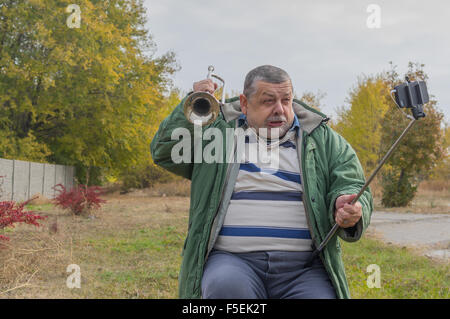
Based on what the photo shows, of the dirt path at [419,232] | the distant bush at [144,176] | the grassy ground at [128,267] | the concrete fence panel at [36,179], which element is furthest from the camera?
the distant bush at [144,176]

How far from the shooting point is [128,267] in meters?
6.23

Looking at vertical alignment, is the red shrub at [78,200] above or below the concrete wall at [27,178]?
below

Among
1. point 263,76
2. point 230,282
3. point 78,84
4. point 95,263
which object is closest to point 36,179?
point 78,84

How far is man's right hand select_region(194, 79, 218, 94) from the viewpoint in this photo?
9.08 feet

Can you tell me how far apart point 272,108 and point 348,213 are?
30.6 inches

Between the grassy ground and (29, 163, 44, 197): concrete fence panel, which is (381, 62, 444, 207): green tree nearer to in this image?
the grassy ground

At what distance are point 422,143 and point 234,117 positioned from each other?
14003 millimetres

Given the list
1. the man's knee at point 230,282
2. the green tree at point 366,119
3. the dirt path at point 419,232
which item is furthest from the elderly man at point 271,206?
the green tree at point 366,119

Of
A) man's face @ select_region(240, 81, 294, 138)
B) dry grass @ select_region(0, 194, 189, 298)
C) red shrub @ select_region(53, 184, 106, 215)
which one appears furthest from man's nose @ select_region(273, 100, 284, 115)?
red shrub @ select_region(53, 184, 106, 215)

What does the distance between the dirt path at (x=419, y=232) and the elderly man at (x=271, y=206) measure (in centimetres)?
466

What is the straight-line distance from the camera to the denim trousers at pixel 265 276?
2387mm

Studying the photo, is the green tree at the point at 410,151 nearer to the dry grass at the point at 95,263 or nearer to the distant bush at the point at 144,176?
the dry grass at the point at 95,263

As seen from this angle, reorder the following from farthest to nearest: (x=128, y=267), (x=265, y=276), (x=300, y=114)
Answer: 1. (x=128, y=267)
2. (x=300, y=114)
3. (x=265, y=276)

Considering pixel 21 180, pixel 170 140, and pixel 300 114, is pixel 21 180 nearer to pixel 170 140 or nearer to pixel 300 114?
pixel 170 140
